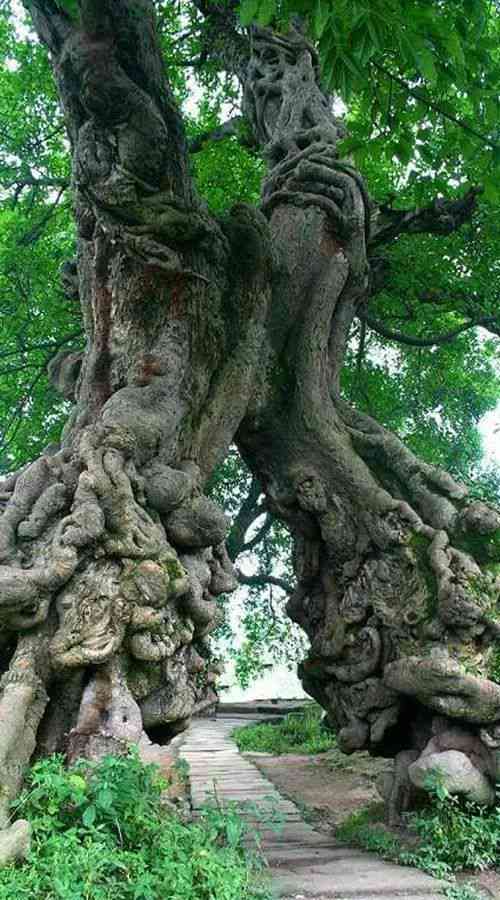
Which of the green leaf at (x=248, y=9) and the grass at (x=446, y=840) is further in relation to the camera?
the grass at (x=446, y=840)

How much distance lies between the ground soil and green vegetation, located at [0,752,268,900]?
1.93 metres

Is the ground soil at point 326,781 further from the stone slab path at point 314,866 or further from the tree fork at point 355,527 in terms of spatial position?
the tree fork at point 355,527

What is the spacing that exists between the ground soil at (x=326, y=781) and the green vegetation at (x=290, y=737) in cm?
42

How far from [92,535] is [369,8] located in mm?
2414

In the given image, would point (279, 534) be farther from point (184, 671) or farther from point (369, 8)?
point (369, 8)

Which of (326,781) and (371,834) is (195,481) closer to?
(371,834)

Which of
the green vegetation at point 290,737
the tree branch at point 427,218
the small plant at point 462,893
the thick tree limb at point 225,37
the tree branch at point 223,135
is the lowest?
the small plant at point 462,893

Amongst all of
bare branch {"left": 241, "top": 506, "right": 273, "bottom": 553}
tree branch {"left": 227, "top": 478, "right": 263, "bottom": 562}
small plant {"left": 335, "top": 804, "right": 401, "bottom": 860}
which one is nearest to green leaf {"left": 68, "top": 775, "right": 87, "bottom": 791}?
small plant {"left": 335, "top": 804, "right": 401, "bottom": 860}

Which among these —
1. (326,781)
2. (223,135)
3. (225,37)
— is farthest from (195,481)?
(223,135)

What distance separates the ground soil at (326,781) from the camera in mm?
5734

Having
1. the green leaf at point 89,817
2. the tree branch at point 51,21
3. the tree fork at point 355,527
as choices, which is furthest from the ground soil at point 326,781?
the tree branch at point 51,21

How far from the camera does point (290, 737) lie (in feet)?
36.9

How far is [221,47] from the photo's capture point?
320 inches

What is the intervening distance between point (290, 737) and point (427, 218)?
8.25 meters
